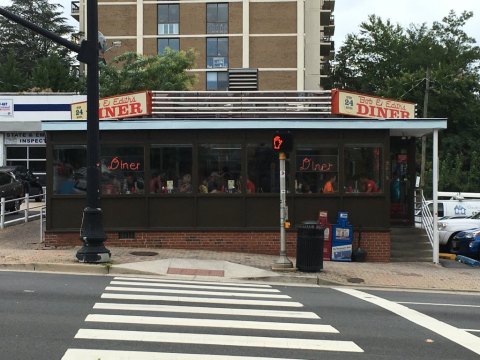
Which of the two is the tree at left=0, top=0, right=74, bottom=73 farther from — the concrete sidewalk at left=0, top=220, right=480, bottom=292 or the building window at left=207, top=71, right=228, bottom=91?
the concrete sidewalk at left=0, top=220, right=480, bottom=292

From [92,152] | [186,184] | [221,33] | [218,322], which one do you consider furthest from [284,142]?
[221,33]

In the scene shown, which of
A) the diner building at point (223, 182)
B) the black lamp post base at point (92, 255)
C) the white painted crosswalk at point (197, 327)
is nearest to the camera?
the white painted crosswalk at point (197, 327)

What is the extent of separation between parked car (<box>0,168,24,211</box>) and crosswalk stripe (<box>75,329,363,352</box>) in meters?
17.0

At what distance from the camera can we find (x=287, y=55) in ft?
191

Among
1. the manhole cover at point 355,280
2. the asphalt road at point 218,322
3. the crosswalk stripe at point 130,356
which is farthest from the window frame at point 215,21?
the crosswalk stripe at point 130,356

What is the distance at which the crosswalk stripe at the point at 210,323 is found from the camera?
7.41m

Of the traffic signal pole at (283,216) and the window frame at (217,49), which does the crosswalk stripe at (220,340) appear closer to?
the traffic signal pole at (283,216)

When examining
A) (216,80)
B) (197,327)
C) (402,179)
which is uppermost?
(216,80)

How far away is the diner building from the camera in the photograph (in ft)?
51.3

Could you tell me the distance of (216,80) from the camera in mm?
58719

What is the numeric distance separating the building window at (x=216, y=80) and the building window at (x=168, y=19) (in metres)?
5.70

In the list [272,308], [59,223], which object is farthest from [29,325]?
A: [59,223]

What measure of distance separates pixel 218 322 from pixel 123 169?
889 centimetres

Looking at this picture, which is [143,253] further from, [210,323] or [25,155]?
[25,155]
